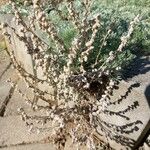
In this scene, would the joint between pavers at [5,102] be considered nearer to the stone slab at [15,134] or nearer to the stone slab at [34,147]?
the stone slab at [15,134]

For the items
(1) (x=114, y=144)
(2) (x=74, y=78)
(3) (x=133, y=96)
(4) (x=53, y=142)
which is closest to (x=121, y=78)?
(3) (x=133, y=96)

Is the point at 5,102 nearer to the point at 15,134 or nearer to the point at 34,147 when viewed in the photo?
the point at 15,134

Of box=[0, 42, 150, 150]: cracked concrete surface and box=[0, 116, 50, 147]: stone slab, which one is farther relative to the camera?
box=[0, 116, 50, 147]: stone slab

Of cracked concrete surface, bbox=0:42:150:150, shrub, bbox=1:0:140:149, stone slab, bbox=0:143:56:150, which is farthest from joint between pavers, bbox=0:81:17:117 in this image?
shrub, bbox=1:0:140:149

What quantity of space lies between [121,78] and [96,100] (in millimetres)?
220

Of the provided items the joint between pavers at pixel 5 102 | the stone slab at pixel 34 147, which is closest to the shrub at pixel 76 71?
the stone slab at pixel 34 147

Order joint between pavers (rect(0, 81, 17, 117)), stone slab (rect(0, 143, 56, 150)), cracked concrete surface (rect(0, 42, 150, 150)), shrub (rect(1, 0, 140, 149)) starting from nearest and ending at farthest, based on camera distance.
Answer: shrub (rect(1, 0, 140, 149)) → cracked concrete surface (rect(0, 42, 150, 150)) → stone slab (rect(0, 143, 56, 150)) → joint between pavers (rect(0, 81, 17, 117))

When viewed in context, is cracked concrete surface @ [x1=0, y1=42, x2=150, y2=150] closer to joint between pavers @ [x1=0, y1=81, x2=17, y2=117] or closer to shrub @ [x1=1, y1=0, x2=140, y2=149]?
joint between pavers @ [x1=0, y1=81, x2=17, y2=117]

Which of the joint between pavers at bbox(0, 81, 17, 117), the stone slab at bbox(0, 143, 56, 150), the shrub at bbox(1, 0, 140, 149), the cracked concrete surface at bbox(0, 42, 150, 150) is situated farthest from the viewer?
the joint between pavers at bbox(0, 81, 17, 117)

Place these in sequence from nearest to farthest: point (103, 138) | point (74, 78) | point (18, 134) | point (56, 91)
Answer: point (74, 78)
point (56, 91)
point (103, 138)
point (18, 134)

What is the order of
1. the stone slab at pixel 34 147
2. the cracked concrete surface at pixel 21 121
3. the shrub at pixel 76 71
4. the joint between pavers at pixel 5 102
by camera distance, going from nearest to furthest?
the shrub at pixel 76 71 → the cracked concrete surface at pixel 21 121 → the stone slab at pixel 34 147 → the joint between pavers at pixel 5 102

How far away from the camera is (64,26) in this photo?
3613mm

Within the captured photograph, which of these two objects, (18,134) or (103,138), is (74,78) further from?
(18,134)

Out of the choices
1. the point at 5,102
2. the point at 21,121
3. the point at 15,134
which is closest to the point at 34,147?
the point at 15,134
